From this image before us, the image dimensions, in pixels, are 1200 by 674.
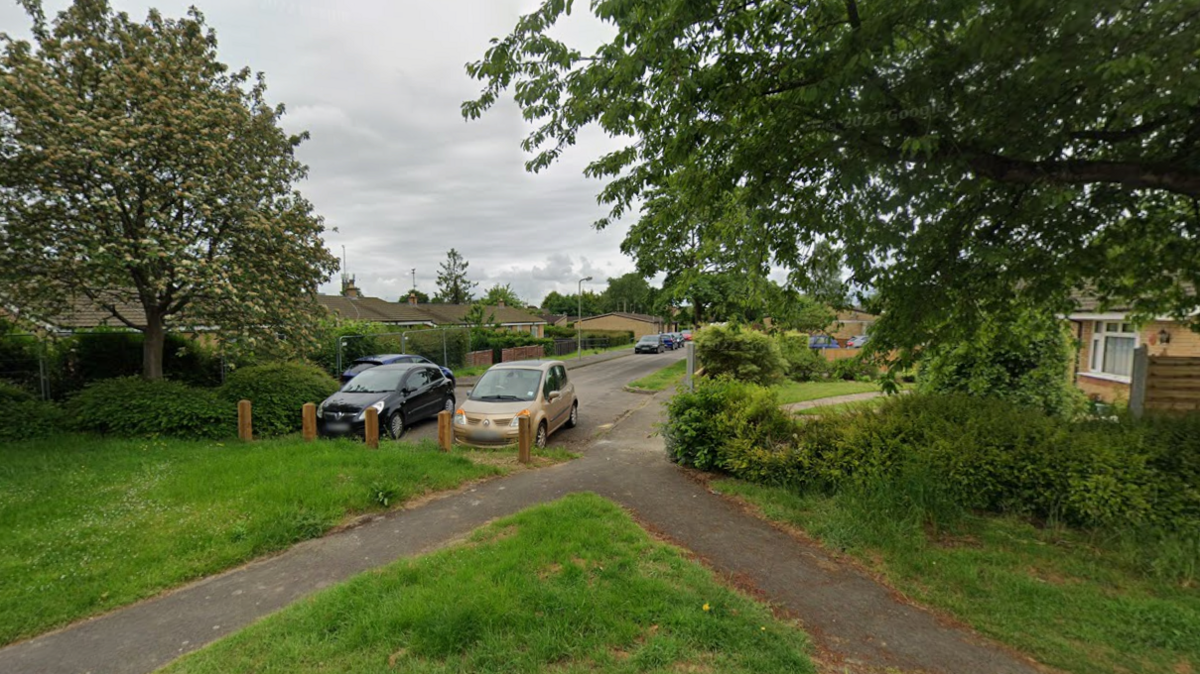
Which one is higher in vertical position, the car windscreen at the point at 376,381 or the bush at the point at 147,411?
the car windscreen at the point at 376,381

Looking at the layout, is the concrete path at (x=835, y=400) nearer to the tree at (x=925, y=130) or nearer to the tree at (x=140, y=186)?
the tree at (x=925, y=130)

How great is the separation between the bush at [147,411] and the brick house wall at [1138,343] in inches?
653

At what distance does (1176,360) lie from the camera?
6.15 meters

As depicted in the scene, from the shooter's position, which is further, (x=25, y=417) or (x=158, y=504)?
(x=25, y=417)

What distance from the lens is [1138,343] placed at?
38.8 ft

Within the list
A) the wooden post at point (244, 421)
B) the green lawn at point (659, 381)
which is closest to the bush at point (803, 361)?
the green lawn at point (659, 381)

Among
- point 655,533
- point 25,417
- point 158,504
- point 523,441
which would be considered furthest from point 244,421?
point 655,533

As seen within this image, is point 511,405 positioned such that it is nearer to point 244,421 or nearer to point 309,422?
point 309,422

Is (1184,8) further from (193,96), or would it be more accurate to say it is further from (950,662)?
(193,96)

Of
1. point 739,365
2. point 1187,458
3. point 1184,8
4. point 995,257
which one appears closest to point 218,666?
point 995,257

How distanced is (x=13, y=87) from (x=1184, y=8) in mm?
13381

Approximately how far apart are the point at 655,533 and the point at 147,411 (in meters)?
9.44

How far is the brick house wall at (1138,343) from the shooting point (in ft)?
35.7

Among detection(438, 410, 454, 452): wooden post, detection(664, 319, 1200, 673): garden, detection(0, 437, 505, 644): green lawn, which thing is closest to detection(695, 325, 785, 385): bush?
detection(664, 319, 1200, 673): garden
